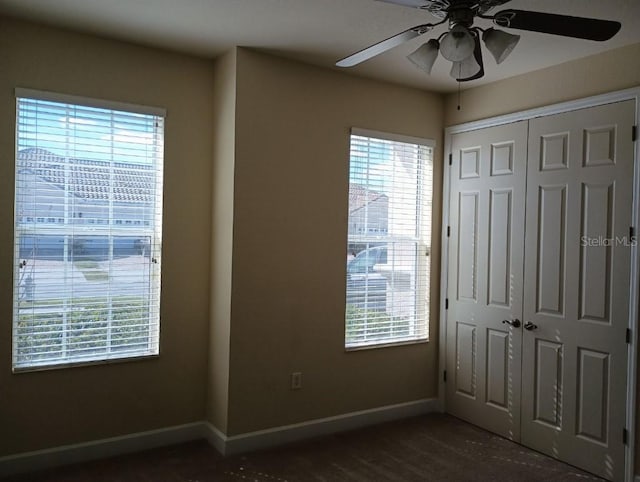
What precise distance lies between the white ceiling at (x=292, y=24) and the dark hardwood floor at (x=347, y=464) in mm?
2693

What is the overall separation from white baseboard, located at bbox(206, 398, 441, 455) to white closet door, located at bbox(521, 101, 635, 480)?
915 millimetres

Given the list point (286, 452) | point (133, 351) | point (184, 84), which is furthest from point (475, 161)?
point (133, 351)

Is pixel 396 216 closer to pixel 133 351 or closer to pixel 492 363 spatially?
pixel 492 363

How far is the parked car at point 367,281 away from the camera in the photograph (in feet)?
13.2

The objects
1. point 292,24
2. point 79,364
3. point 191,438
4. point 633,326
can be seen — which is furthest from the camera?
point 191,438

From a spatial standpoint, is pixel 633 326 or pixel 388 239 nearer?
pixel 633 326

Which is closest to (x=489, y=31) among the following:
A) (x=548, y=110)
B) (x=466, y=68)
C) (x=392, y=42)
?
(x=466, y=68)

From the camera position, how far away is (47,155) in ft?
10.4

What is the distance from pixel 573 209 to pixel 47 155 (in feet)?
11.1

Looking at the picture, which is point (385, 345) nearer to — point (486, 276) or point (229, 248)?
point (486, 276)

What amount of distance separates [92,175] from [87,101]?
0.46 m

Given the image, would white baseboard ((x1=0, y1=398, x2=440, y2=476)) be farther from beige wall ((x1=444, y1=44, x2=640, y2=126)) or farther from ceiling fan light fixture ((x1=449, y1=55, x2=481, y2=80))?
ceiling fan light fixture ((x1=449, y1=55, x2=481, y2=80))

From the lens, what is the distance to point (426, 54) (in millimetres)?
2250

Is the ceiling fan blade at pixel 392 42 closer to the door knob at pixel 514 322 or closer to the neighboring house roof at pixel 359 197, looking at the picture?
the neighboring house roof at pixel 359 197
